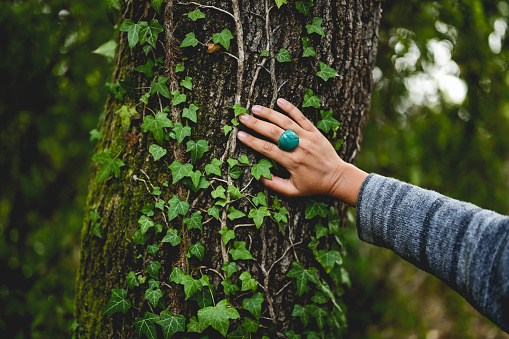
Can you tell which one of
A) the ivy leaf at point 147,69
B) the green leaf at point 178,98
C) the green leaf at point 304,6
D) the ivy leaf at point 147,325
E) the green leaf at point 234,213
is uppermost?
the green leaf at point 304,6

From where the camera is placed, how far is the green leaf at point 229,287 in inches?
56.6

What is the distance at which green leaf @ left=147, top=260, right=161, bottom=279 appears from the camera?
4.77 feet

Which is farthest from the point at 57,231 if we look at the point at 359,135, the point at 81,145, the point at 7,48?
the point at 359,135

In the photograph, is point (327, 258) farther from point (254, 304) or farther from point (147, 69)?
point (147, 69)

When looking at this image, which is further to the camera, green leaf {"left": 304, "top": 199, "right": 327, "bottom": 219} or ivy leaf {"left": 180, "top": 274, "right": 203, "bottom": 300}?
green leaf {"left": 304, "top": 199, "right": 327, "bottom": 219}

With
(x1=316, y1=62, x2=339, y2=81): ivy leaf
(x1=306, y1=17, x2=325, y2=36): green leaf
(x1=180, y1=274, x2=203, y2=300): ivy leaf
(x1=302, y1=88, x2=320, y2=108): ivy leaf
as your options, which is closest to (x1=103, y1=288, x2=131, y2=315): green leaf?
(x1=180, y1=274, x2=203, y2=300): ivy leaf

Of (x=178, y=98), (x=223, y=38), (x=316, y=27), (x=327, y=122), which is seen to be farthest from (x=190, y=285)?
(x=316, y=27)

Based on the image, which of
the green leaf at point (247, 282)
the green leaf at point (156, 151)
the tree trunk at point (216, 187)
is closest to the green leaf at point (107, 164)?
the tree trunk at point (216, 187)

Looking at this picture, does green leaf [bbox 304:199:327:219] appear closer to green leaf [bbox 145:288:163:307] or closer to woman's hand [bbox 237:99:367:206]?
woman's hand [bbox 237:99:367:206]

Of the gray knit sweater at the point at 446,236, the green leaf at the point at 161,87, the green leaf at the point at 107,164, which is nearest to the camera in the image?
the gray knit sweater at the point at 446,236

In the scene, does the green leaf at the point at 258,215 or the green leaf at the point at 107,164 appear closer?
the green leaf at the point at 258,215

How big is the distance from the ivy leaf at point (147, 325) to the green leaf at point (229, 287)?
0.31m

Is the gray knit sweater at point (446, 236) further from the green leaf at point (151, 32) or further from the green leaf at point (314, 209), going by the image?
the green leaf at point (151, 32)

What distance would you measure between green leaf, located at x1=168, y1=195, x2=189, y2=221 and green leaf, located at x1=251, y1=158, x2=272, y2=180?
12.7 inches
